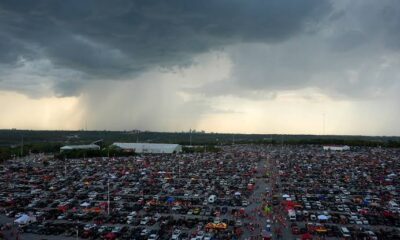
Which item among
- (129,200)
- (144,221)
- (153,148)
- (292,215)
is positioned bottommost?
(144,221)

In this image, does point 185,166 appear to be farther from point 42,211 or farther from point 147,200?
point 42,211

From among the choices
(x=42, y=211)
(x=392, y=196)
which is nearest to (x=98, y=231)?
(x=42, y=211)

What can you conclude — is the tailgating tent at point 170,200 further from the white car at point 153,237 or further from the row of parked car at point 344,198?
→ the row of parked car at point 344,198

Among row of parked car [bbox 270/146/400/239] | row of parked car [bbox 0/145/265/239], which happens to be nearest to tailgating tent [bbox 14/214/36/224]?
row of parked car [bbox 0/145/265/239]

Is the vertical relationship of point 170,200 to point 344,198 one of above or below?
below

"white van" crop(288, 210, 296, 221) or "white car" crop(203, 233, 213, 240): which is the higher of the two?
"white van" crop(288, 210, 296, 221)

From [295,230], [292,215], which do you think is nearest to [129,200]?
[292,215]

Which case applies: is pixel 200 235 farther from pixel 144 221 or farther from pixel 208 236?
pixel 144 221

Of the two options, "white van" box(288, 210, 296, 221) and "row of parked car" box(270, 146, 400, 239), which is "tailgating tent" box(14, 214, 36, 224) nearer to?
"row of parked car" box(270, 146, 400, 239)
